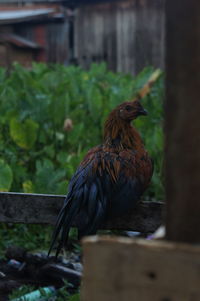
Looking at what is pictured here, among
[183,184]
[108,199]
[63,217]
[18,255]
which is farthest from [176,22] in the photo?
[18,255]

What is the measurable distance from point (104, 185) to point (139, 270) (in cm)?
203

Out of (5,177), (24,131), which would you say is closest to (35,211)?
(5,177)

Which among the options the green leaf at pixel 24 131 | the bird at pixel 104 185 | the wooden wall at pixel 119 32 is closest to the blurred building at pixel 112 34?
the wooden wall at pixel 119 32

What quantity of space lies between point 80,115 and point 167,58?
5858 millimetres

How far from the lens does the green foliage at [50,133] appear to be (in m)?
4.69

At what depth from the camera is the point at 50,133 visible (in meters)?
6.55

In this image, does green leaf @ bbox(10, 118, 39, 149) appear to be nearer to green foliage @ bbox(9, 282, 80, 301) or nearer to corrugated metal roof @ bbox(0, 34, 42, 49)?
green foliage @ bbox(9, 282, 80, 301)

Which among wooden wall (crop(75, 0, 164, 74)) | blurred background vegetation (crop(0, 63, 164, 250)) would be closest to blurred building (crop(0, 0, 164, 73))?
wooden wall (crop(75, 0, 164, 74))

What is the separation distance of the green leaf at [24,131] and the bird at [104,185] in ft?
6.36

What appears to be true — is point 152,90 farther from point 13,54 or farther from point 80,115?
point 13,54

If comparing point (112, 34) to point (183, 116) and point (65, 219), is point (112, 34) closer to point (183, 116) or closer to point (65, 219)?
point (65, 219)

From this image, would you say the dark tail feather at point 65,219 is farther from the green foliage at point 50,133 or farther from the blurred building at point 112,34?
the blurred building at point 112,34

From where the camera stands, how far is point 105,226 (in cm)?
316

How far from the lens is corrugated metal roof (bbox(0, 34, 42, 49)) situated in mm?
22359
